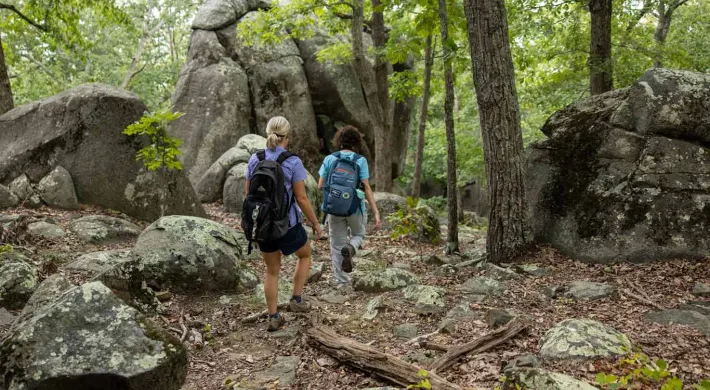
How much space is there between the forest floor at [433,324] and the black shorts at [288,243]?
88cm

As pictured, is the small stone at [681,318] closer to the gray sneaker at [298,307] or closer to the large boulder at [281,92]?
the gray sneaker at [298,307]

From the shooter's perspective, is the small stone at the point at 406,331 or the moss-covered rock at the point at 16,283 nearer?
the small stone at the point at 406,331

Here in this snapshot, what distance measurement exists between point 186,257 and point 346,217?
226 cm

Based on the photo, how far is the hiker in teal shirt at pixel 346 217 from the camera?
7000 millimetres

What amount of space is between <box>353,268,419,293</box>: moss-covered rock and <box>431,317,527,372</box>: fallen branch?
2.22m

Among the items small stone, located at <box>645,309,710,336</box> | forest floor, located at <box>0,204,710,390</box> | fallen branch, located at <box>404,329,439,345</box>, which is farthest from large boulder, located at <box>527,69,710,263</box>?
fallen branch, located at <box>404,329,439,345</box>

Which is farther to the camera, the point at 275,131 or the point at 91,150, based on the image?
the point at 91,150

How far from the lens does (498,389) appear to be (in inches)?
138

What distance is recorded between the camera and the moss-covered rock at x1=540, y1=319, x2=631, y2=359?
4098 millimetres

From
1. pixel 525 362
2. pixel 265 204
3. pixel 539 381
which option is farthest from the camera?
pixel 265 204

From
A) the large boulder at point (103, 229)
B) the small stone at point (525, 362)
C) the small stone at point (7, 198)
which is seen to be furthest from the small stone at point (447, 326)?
the small stone at point (7, 198)

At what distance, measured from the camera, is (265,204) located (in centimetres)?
505

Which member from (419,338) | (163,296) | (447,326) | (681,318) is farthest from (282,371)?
(681,318)

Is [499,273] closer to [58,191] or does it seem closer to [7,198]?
[58,191]
